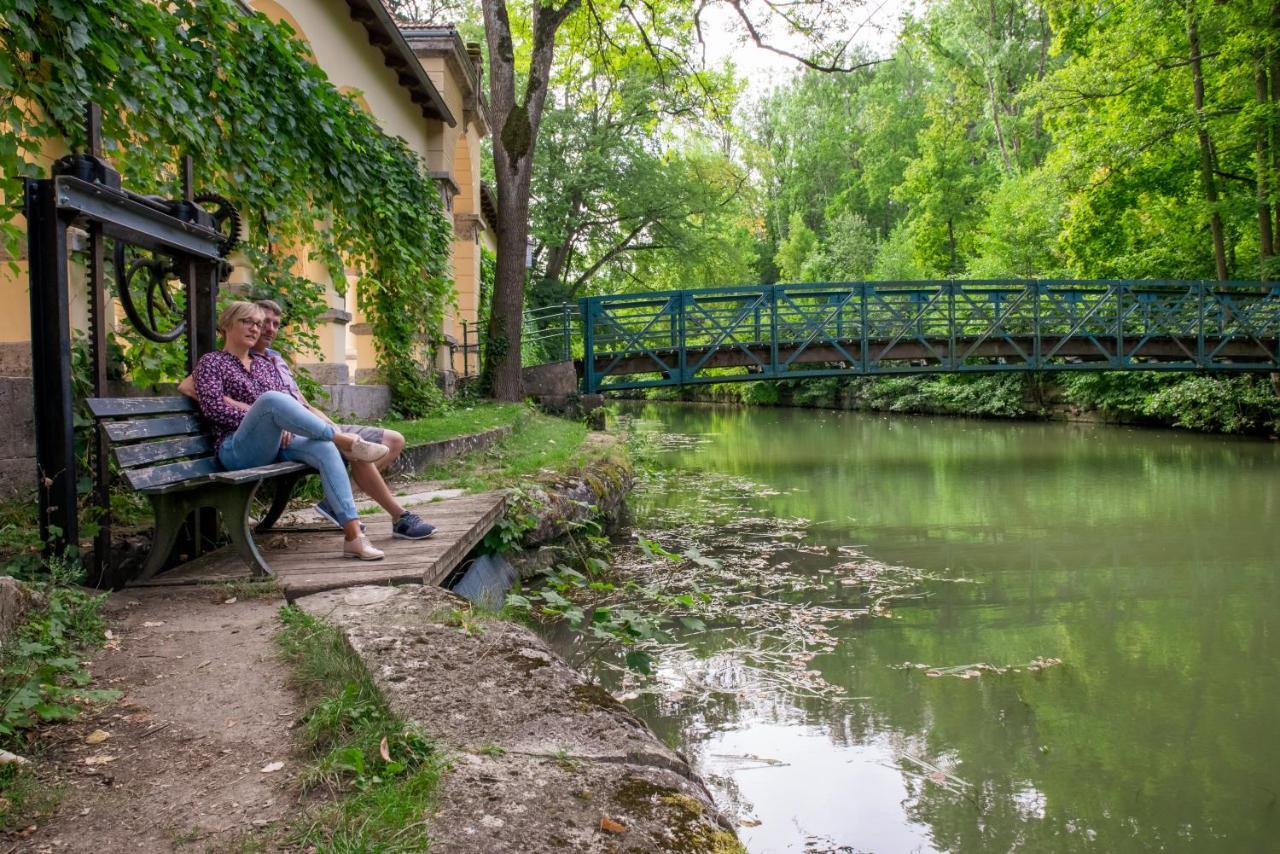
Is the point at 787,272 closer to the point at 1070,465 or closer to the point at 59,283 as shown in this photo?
the point at 1070,465

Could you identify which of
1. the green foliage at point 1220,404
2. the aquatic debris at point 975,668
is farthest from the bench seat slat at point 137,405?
the green foliage at point 1220,404

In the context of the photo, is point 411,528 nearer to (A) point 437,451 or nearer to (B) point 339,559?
(B) point 339,559

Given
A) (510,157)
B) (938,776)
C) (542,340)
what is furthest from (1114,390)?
(938,776)

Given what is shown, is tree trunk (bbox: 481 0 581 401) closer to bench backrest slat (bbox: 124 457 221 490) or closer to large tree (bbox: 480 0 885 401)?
large tree (bbox: 480 0 885 401)

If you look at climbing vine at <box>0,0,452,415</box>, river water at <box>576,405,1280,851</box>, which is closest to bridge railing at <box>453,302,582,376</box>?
climbing vine at <box>0,0,452,415</box>

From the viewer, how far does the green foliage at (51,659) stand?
2107mm

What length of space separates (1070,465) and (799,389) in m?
20.8

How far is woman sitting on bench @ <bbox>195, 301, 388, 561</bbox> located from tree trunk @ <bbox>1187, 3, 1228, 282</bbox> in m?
18.2

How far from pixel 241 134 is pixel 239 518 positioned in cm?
278

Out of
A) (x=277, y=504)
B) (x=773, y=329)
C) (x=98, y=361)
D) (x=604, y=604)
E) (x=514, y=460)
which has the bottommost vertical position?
(x=604, y=604)

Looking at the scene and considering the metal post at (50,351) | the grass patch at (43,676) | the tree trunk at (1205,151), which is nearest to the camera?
the grass patch at (43,676)

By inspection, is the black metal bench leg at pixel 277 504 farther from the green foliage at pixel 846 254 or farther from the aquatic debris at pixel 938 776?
the green foliage at pixel 846 254

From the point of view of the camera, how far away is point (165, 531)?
3.39m

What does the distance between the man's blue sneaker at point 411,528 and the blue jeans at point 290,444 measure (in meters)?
0.38
